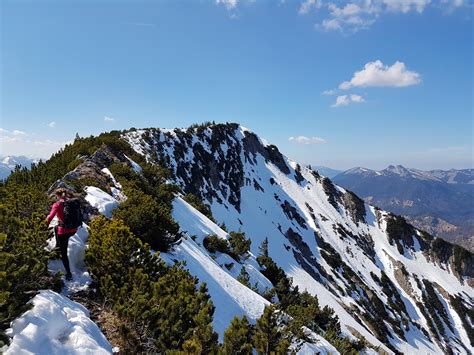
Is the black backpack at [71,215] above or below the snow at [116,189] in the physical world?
below

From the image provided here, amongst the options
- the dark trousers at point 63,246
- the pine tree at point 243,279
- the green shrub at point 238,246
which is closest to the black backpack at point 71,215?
the dark trousers at point 63,246

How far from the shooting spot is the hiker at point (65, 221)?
25.1 ft

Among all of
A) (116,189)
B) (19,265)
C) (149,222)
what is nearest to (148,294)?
(19,265)

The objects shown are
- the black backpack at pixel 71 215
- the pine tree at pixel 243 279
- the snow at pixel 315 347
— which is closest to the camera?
the black backpack at pixel 71 215

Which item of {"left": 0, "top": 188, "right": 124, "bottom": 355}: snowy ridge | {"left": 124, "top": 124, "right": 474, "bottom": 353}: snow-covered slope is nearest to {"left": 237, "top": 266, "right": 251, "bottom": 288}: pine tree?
{"left": 0, "top": 188, "right": 124, "bottom": 355}: snowy ridge

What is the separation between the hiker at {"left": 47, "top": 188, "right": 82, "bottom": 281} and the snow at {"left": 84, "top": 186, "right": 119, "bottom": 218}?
3692mm

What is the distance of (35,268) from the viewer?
544cm

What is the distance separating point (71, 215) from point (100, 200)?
14.8 ft

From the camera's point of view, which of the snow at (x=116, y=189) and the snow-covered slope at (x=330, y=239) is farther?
the snow-covered slope at (x=330, y=239)

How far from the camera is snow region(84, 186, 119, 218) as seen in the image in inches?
469

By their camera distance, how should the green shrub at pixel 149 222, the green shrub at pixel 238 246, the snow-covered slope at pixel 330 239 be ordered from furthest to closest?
the snow-covered slope at pixel 330 239 → the green shrub at pixel 238 246 → the green shrub at pixel 149 222

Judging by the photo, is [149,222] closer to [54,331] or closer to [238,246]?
[54,331]

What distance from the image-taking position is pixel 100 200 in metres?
12.3

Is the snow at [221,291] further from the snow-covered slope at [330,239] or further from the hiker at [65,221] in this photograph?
the snow-covered slope at [330,239]
